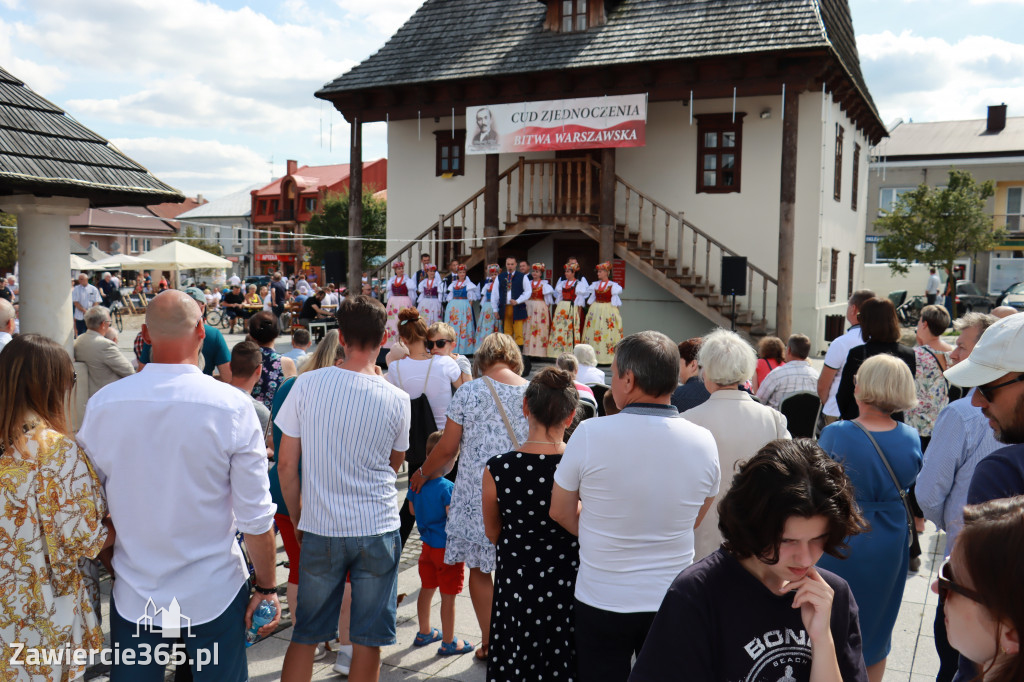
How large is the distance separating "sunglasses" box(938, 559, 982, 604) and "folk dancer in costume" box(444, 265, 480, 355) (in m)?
14.3

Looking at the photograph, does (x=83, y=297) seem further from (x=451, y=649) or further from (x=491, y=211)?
(x=451, y=649)

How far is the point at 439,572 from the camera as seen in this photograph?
4.10 m

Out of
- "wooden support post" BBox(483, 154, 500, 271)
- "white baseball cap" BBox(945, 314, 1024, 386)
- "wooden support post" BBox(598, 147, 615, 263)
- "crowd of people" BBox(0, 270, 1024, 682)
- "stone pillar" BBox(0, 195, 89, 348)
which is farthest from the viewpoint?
"wooden support post" BBox(483, 154, 500, 271)

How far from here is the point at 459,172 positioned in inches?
752

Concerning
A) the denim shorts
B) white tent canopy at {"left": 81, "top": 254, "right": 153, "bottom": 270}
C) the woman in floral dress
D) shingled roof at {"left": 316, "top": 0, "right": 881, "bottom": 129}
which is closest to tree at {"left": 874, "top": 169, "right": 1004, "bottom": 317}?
shingled roof at {"left": 316, "top": 0, "right": 881, "bottom": 129}

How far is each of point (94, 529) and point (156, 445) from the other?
35 cm

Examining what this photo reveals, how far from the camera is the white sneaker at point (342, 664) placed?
379cm

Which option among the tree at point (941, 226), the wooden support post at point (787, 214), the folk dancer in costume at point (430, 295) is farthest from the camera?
the tree at point (941, 226)

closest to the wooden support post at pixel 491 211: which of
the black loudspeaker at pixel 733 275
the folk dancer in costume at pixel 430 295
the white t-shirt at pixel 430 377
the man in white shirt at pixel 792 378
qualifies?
the folk dancer in costume at pixel 430 295

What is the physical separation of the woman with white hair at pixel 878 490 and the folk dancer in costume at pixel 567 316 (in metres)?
11.2

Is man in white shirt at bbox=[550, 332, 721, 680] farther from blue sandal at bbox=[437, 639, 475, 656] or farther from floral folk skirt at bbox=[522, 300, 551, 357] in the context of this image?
floral folk skirt at bbox=[522, 300, 551, 357]

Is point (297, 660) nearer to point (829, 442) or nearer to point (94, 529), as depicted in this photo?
point (94, 529)

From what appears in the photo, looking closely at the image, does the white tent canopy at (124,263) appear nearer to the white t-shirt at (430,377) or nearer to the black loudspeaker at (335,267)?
the black loudspeaker at (335,267)

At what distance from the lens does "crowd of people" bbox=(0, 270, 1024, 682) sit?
5.54ft
